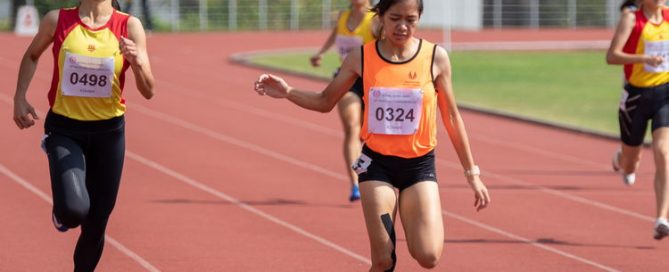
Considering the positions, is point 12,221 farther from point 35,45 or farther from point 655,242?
point 655,242

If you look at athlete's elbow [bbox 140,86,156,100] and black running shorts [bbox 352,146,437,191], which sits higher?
athlete's elbow [bbox 140,86,156,100]

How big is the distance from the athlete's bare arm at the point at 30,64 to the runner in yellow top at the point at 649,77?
431 cm

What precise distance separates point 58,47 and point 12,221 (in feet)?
13.6

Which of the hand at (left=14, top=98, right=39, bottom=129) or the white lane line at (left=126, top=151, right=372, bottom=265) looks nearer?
the hand at (left=14, top=98, right=39, bottom=129)

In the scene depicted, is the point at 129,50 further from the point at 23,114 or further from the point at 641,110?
the point at 641,110

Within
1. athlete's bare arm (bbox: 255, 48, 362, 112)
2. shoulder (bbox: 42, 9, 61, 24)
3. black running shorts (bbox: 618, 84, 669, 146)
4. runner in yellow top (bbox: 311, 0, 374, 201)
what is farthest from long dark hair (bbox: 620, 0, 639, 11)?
shoulder (bbox: 42, 9, 61, 24)

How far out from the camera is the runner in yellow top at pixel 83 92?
7141 millimetres

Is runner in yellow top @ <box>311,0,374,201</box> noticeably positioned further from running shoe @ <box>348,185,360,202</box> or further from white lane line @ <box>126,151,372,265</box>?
white lane line @ <box>126,151,372,265</box>

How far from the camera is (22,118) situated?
7.36 metres

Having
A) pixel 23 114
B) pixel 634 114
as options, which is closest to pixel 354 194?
pixel 634 114

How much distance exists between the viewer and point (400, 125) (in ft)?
22.7

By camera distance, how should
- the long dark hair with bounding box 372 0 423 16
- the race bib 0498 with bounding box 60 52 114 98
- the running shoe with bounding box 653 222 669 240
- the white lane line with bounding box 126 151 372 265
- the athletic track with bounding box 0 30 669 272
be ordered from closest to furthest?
the long dark hair with bounding box 372 0 423 16 → the race bib 0498 with bounding box 60 52 114 98 → the athletic track with bounding box 0 30 669 272 → the running shoe with bounding box 653 222 669 240 → the white lane line with bounding box 126 151 372 265

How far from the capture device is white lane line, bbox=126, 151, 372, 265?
32.9ft

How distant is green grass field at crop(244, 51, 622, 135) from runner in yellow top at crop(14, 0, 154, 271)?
11761 mm
